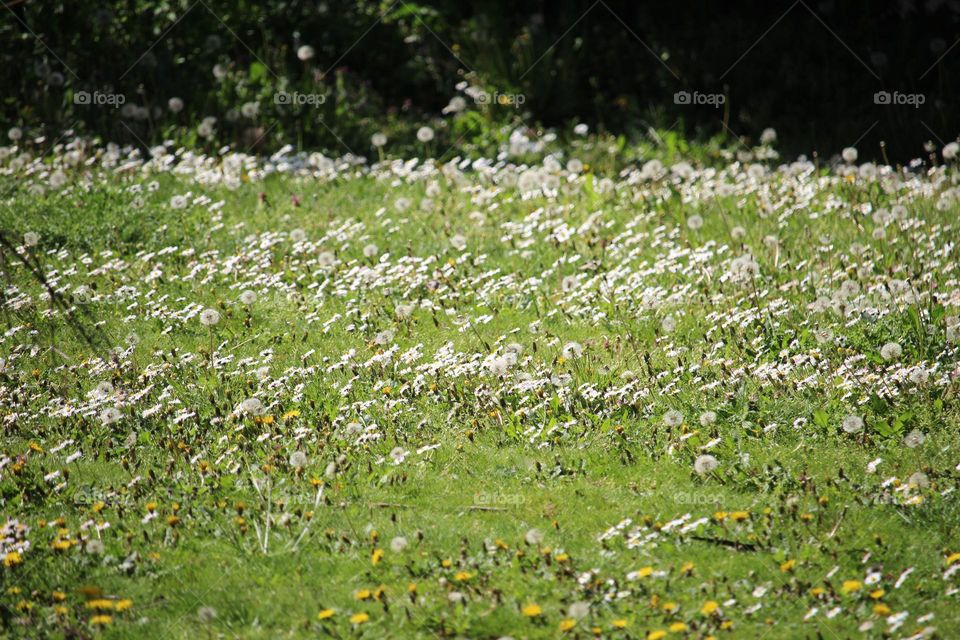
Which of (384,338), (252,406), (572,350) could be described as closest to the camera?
(252,406)

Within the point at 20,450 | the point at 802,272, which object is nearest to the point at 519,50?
the point at 802,272

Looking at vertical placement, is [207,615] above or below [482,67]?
below

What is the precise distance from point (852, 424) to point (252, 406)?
3226 mm

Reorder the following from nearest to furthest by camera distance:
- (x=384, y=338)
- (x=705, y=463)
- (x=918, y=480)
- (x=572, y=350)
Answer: (x=918, y=480), (x=705, y=463), (x=572, y=350), (x=384, y=338)

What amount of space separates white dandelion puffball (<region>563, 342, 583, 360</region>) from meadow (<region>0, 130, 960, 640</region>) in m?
0.02

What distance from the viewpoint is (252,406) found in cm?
550

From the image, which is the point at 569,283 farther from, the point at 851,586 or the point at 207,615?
the point at 207,615

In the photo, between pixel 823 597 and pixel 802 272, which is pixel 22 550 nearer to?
pixel 823 597

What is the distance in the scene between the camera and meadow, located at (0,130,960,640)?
4.20 m

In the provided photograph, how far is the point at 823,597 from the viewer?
4.06m

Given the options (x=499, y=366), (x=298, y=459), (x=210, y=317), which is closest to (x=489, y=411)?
Result: (x=499, y=366)

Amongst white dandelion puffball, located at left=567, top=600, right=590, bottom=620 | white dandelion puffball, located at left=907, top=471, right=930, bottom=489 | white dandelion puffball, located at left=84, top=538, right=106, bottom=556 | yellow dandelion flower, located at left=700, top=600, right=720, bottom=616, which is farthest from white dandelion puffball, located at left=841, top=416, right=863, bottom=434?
white dandelion puffball, located at left=84, top=538, right=106, bottom=556

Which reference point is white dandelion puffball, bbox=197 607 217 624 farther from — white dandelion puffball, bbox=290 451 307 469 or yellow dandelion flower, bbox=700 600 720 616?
yellow dandelion flower, bbox=700 600 720 616

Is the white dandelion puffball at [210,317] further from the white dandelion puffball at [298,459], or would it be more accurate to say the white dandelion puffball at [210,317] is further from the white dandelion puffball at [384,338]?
the white dandelion puffball at [298,459]
